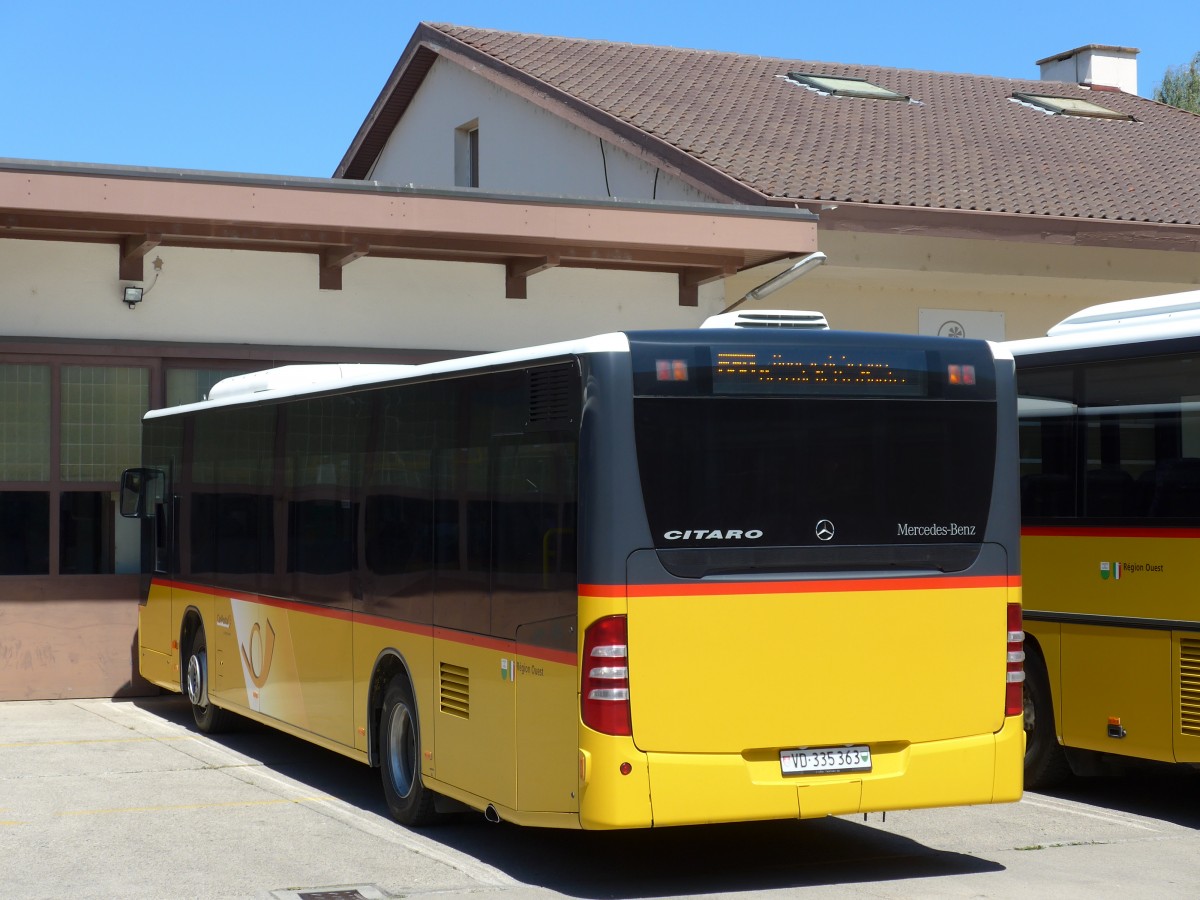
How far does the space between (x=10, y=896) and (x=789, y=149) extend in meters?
14.6

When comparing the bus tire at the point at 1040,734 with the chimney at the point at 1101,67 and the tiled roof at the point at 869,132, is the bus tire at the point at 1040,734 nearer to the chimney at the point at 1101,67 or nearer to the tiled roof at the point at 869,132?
the tiled roof at the point at 869,132

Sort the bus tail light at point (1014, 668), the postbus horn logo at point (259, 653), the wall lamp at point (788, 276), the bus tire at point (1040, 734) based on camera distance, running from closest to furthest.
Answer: the bus tail light at point (1014, 668), the bus tire at point (1040, 734), the postbus horn logo at point (259, 653), the wall lamp at point (788, 276)

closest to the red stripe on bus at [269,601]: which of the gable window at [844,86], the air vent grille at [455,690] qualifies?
the air vent grille at [455,690]

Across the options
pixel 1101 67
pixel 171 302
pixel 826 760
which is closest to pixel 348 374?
pixel 171 302

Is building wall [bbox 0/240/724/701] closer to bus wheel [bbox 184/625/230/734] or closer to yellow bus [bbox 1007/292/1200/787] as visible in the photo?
bus wheel [bbox 184/625/230/734]

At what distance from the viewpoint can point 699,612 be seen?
7699 millimetres

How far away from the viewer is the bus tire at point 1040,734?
426 inches

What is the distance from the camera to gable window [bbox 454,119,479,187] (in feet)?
85.0

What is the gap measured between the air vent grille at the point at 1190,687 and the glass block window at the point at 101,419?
959 centimetres

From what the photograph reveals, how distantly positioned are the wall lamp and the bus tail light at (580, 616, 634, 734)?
9785mm

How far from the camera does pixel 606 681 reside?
7496mm

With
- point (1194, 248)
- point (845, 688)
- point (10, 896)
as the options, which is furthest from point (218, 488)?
point (1194, 248)

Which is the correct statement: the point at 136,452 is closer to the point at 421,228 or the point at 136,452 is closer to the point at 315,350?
the point at 315,350

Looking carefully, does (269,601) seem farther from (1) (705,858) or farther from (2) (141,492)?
(1) (705,858)
